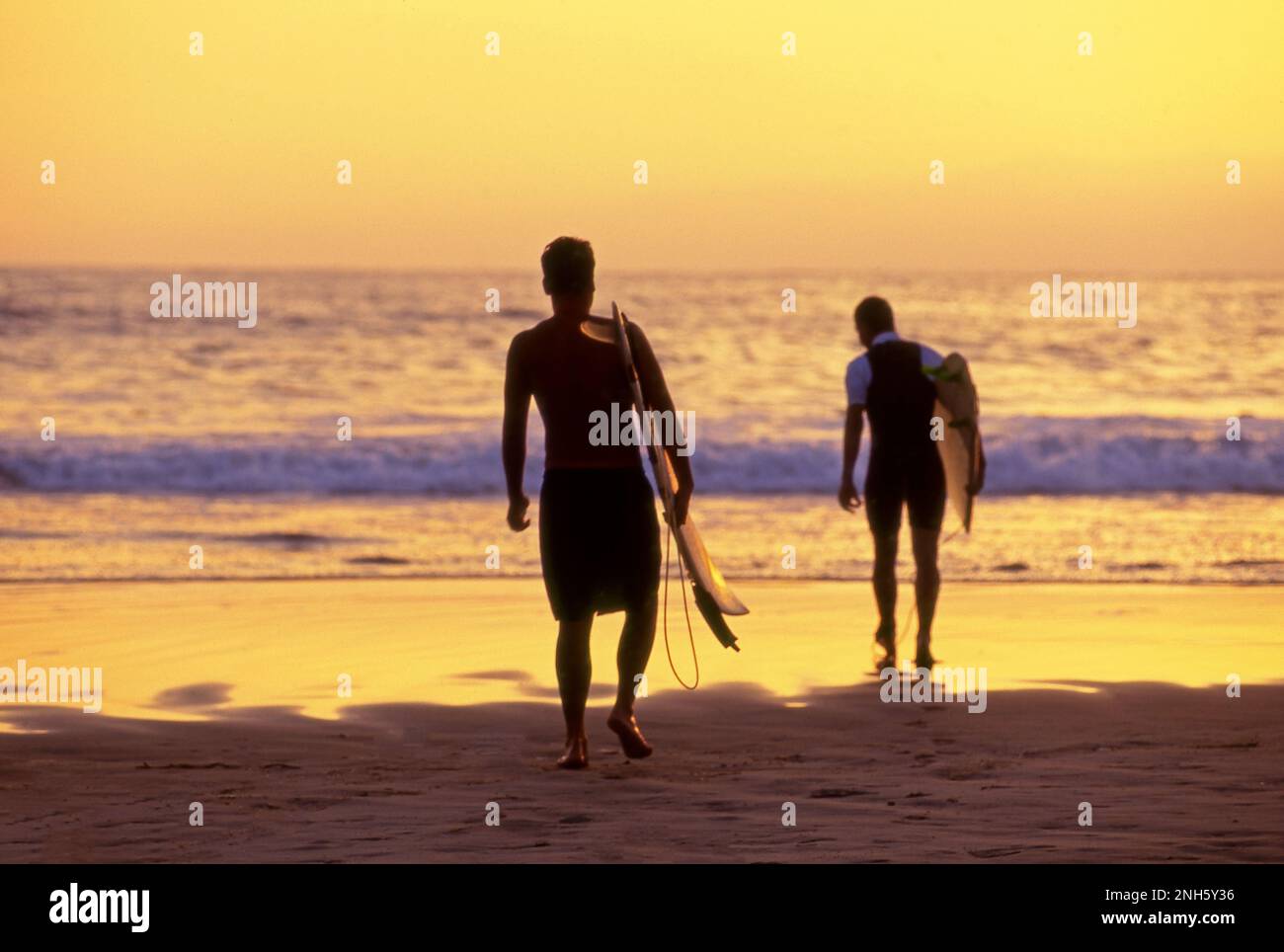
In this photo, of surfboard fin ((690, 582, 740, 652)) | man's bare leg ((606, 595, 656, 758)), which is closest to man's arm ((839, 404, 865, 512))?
surfboard fin ((690, 582, 740, 652))

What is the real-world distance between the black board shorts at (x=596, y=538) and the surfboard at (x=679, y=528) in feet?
0.45

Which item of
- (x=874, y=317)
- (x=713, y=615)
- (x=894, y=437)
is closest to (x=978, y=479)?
(x=894, y=437)

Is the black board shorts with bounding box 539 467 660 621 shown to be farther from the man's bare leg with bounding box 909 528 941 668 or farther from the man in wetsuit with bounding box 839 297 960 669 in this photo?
the man's bare leg with bounding box 909 528 941 668

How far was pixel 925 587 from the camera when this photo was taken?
27.2 feet

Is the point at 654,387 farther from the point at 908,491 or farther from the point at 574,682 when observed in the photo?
the point at 908,491

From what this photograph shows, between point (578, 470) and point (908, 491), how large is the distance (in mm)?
2444

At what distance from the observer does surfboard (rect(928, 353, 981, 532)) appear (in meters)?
8.21

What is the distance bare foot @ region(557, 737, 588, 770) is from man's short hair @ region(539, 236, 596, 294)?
5.03ft

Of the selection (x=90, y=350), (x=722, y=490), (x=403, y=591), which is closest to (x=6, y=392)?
(x=90, y=350)

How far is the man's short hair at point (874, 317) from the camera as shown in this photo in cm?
817

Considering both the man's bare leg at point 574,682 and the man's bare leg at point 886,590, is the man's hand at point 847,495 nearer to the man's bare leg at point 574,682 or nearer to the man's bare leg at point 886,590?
the man's bare leg at point 886,590
